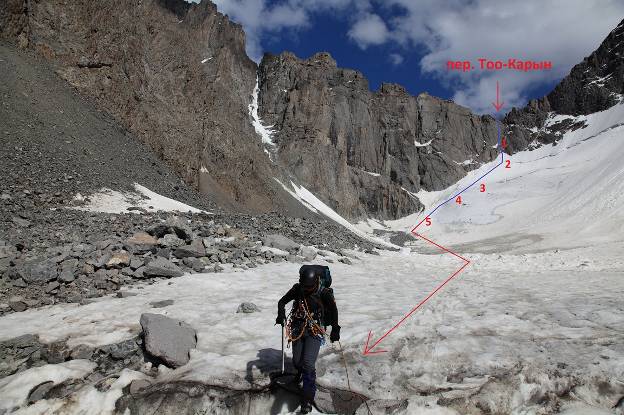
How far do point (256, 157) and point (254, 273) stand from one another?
46.7m

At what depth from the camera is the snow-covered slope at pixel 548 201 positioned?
55438 mm

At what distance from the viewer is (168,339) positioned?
7012 mm

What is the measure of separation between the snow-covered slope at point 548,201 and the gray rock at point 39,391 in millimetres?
49117

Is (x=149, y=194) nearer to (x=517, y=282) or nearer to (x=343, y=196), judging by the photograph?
(x=517, y=282)

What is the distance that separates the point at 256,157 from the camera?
194 ft

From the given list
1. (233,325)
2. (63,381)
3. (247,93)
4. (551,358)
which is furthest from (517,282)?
(247,93)

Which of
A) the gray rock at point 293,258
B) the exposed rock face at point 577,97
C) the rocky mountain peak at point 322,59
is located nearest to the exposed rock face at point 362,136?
the rocky mountain peak at point 322,59

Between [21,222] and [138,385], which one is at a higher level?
[21,222]

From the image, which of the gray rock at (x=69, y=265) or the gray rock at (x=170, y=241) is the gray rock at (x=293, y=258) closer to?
the gray rock at (x=170, y=241)

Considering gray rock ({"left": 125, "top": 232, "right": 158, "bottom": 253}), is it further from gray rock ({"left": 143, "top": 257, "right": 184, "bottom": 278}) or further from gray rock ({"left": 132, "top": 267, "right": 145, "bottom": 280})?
gray rock ({"left": 132, "top": 267, "right": 145, "bottom": 280})

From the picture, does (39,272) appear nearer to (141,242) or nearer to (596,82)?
(141,242)

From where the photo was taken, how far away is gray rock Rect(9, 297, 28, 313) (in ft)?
29.6

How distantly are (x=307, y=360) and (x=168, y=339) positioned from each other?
2.82m

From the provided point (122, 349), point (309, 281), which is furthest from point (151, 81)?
point (309, 281)
